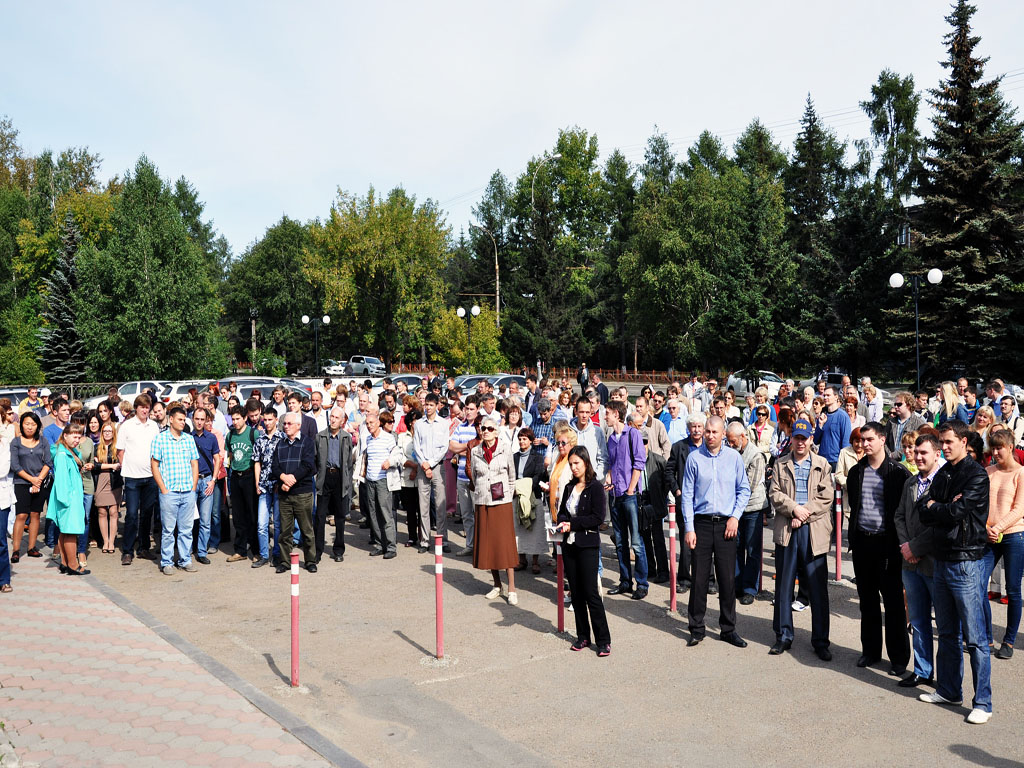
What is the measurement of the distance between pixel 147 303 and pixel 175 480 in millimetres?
31076

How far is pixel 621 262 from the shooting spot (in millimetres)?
58062

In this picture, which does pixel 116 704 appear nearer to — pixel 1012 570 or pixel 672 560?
pixel 672 560

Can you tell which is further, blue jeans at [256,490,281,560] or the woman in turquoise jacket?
blue jeans at [256,490,281,560]

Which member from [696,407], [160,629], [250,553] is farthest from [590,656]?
[696,407]

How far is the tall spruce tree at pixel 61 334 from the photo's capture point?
42.8 metres

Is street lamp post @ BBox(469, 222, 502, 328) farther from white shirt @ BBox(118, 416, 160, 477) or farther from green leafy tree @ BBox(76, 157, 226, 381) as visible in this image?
white shirt @ BBox(118, 416, 160, 477)

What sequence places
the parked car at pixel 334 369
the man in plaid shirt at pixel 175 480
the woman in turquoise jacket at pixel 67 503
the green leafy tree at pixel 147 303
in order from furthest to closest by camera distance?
1. the parked car at pixel 334 369
2. the green leafy tree at pixel 147 303
3. the man in plaid shirt at pixel 175 480
4. the woman in turquoise jacket at pixel 67 503

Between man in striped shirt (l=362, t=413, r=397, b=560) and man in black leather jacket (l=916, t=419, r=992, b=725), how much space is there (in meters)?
7.05

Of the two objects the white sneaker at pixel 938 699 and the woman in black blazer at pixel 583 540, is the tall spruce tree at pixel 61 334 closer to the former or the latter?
the woman in black blazer at pixel 583 540

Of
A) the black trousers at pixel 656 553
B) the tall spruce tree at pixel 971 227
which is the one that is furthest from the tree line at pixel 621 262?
the black trousers at pixel 656 553

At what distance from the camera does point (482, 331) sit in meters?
45.3

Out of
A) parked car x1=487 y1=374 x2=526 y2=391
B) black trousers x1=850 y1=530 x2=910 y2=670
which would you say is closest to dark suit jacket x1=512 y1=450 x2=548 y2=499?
black trousers x1=850 y1=530 x2=910 y2=670

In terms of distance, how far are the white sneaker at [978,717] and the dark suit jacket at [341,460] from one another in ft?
25.9

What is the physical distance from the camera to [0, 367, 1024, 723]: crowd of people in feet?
22.1
